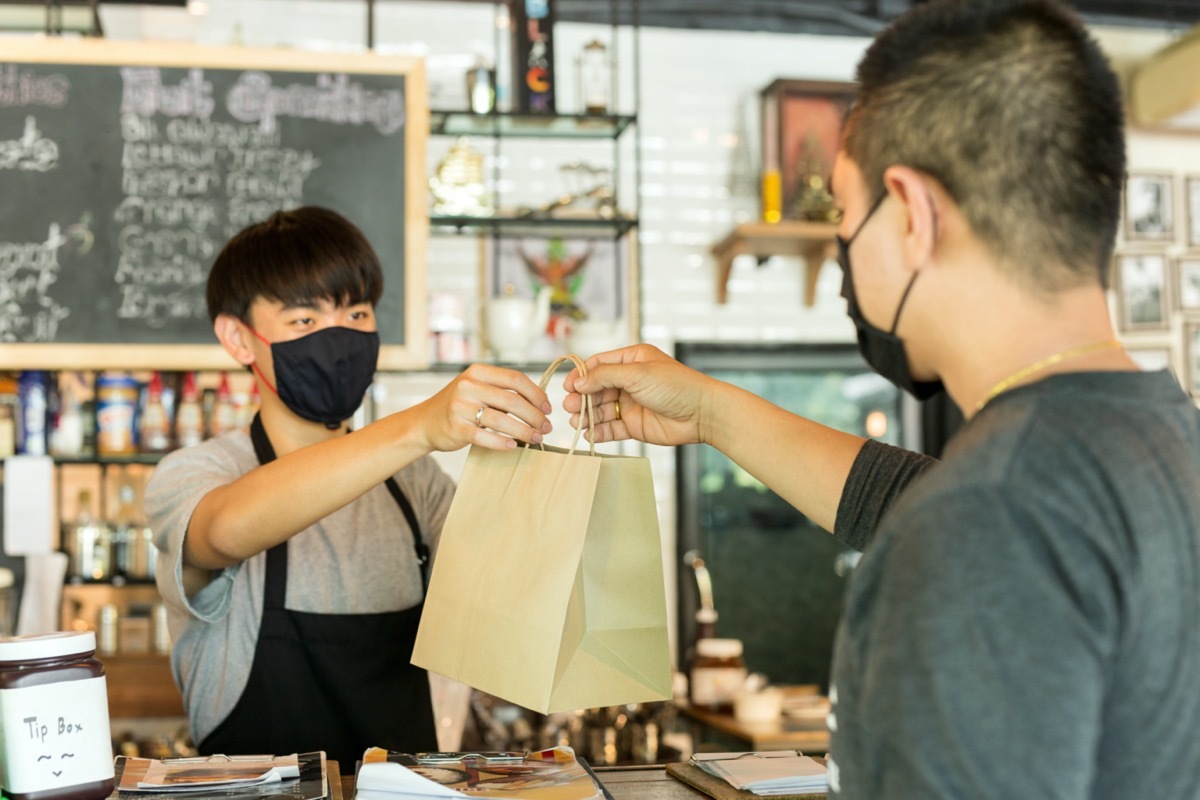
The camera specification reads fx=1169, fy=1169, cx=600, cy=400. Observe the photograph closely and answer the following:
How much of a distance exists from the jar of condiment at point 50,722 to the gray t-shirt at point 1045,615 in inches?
30.1

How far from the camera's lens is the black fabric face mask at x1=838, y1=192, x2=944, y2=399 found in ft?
2.84

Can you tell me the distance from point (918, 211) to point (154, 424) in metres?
3.01

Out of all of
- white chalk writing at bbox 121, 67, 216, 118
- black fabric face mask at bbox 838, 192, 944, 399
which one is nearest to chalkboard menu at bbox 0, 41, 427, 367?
white chalk writing at bbox 121, 67, 216, 118

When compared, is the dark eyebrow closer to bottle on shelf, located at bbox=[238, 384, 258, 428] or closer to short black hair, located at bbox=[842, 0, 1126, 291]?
short black hair, located at bbox=[842, 0, 1126, 291]

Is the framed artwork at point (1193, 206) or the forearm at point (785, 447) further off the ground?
the framed artwork at point (1193, 206)

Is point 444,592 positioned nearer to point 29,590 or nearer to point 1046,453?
point 1046,453

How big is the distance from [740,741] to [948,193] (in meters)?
2.74

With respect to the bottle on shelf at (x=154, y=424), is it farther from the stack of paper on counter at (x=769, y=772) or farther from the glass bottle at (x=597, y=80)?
the stack of paper on counter at (x=769, y=772)

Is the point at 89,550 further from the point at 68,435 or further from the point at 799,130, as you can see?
the point at 799,130

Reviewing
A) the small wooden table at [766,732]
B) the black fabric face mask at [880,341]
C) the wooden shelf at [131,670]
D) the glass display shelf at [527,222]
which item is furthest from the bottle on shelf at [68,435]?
the black fabric face mask at [880,341]

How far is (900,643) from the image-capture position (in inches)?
28.0

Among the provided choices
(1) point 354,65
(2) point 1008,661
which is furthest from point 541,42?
(2) point 1008,661

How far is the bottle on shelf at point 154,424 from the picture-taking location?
3393 millimetres

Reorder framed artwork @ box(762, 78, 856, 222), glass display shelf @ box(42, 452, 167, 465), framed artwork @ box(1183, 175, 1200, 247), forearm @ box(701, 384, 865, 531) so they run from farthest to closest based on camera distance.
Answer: framed artwork @ box(1183, 175, 1200, 247) < framed artwork @ box(762, 78, 856, 222) < glass display shelf @ box(42, 452, 167, 465) < forearm @ box(701, 384, 865, 531)
